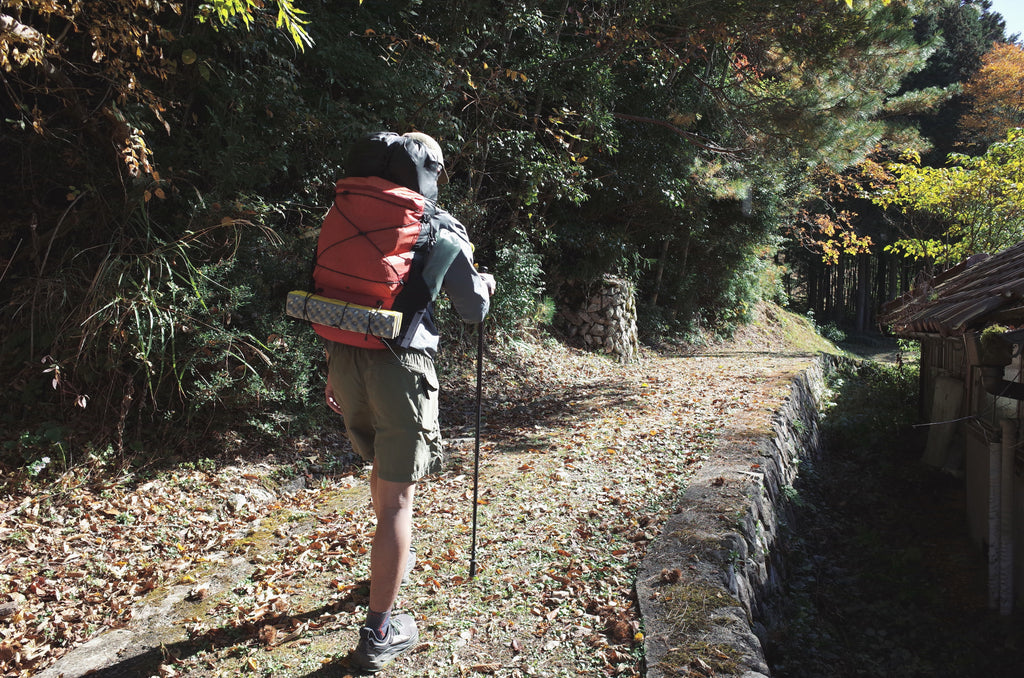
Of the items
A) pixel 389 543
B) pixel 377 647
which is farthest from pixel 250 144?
pixel 377 647

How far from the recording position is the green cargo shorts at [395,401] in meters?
2.34

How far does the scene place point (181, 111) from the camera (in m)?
4.79

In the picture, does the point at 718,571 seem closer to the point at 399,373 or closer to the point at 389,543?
the point at 389,543

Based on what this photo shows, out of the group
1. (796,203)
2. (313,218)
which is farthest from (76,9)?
(796,203)

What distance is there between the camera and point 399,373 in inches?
92.0

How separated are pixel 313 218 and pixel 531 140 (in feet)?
11.7

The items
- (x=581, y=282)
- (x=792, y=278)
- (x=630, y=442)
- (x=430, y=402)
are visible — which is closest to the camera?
(x=430, y=402)

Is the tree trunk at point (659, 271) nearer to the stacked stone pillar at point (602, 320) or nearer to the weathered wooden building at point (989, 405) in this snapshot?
the stacked stone pillar at point (602, 320)

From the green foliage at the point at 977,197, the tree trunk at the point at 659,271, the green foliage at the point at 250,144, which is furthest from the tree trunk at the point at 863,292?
the green foliage at the point at 250,144

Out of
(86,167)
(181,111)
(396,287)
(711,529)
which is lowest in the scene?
(711,529)

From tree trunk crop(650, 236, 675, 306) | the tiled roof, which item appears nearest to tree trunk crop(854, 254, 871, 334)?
tree trunk crop(650, 236, 675, 306)

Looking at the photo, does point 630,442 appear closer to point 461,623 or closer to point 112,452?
point 461,623

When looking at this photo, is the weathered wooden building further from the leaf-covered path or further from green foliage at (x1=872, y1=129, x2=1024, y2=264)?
green foliage at (x1=872, y1=129, x2=1024, y2=264)

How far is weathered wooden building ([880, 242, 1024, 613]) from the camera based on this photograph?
14.2 feet
